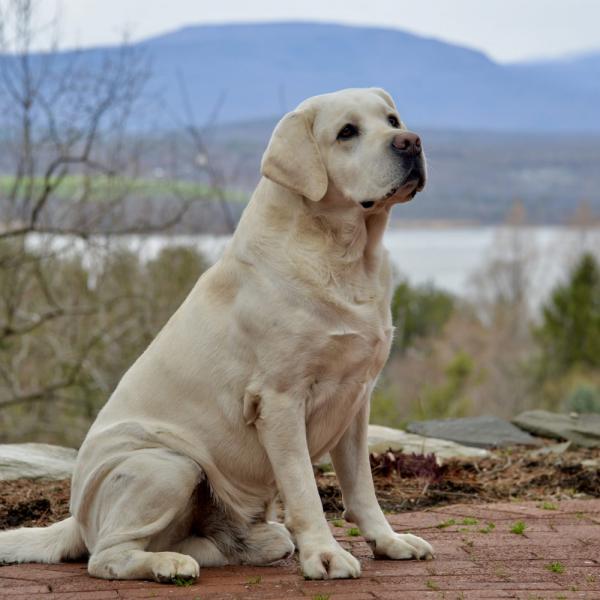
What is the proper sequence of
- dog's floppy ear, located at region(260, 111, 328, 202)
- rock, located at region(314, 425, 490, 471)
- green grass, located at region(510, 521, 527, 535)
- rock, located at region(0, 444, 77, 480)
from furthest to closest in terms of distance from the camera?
rock, located at region(314, 425, 490, 471)
rock, located at region(0, 444, 77, 480)
green grass, located at region(510, 521, 527, 535)
dog's floppy ear, located at region(260, 111, 328, 202)

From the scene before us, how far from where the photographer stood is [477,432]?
788cm

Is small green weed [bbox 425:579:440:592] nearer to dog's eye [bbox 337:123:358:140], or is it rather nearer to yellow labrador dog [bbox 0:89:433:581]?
yellow labrador dog [bbox 0:89:433:581]

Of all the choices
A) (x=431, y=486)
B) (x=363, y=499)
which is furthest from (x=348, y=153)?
(x=431, y=486)

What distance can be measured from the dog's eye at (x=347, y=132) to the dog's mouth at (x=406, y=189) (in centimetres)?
26

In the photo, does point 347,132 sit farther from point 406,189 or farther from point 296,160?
point 406,189

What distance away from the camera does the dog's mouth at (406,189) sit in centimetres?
379

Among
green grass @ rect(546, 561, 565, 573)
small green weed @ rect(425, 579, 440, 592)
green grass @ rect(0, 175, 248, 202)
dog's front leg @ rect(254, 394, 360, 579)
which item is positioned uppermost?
green grass @ rect(0, 175, 248, 202)

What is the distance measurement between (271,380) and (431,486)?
2343 millimetres

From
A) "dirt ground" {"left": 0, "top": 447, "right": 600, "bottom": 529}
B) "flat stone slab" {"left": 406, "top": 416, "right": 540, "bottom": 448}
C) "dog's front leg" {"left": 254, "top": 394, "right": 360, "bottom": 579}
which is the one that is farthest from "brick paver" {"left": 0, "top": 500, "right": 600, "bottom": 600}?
"flat stone slab" {"left": 406, "top": 416, "right": 540, "bottom": 448}

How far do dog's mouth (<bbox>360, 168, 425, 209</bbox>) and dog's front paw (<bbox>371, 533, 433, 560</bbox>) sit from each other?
1.35 meters

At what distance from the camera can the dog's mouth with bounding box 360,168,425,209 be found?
3.79 metres

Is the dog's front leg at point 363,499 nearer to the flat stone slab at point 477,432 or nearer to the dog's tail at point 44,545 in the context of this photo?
the dog's tail at point 44,545

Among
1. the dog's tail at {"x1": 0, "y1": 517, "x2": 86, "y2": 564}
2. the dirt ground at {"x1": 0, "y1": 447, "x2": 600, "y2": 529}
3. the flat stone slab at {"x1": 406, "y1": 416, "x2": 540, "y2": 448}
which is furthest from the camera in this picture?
the flat stone slab at {"x1": 406, "y1": 416, "x2": 540, "y2": 448}

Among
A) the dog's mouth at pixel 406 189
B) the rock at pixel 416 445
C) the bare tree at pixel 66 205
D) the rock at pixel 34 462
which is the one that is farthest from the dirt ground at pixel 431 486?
the bare tree at pixel 66 205
